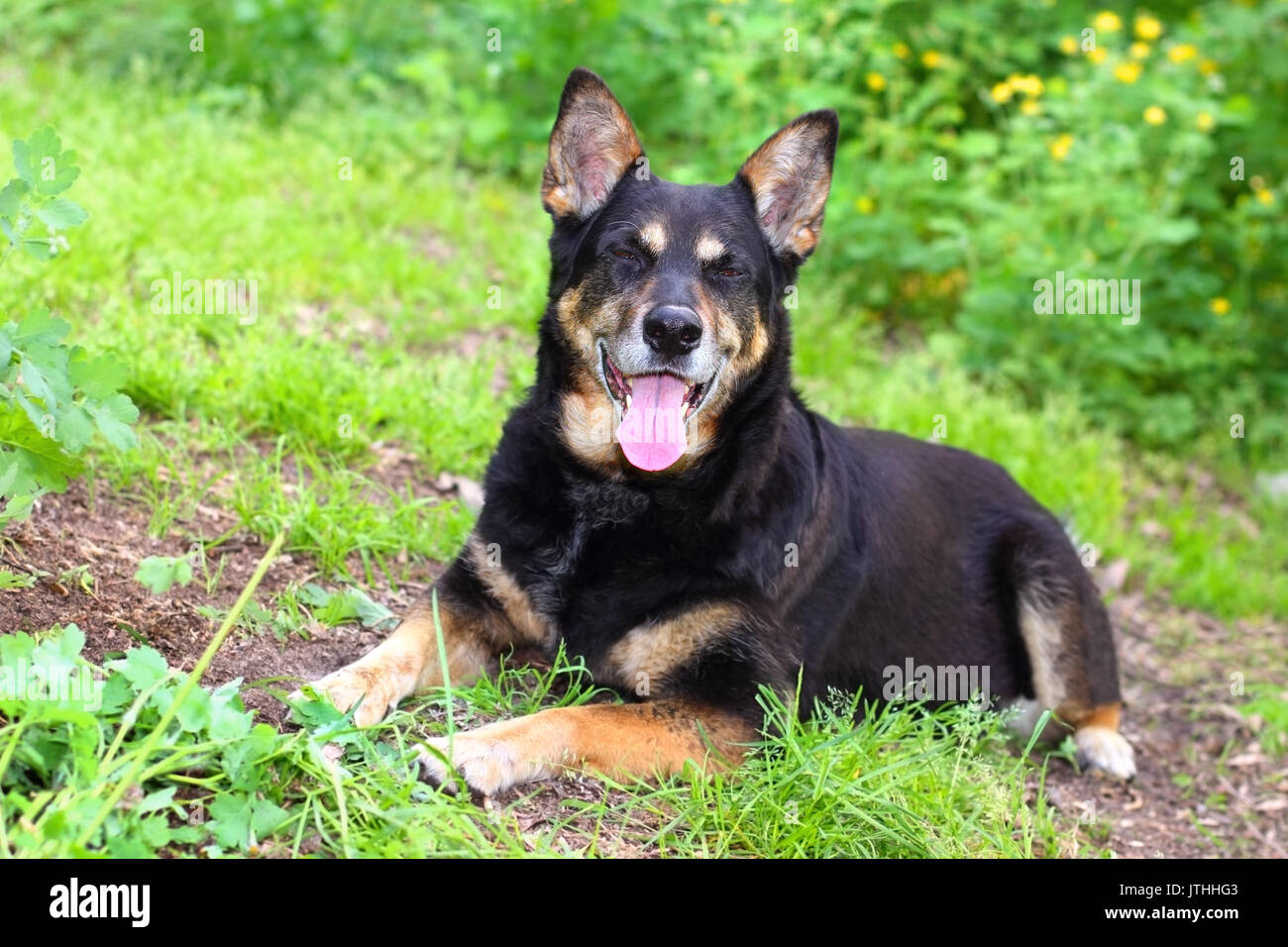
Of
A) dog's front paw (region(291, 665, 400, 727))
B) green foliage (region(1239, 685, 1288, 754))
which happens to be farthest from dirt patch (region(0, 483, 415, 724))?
green foliage (region(1239, 685, 1288, 754))

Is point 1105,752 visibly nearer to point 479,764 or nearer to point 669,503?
point 669,503

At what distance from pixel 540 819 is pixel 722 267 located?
189 centimetres

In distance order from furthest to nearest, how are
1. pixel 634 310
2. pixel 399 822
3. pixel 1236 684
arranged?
pixel 1236 684 < pixel 634 310 < pixel 399 822

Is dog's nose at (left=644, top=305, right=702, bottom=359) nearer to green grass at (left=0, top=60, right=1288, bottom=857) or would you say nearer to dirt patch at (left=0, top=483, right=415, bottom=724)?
green grass at (left=0, top=60, right=1288, bottom=857)

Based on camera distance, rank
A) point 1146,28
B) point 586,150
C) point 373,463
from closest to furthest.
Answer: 1. point 586,150
2. point 373,463
3. point 1146,28

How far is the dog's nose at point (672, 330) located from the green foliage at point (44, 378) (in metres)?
1.53

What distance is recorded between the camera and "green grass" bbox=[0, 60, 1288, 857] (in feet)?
10.1

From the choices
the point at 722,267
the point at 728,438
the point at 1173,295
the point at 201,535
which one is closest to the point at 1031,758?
the point at 728,438

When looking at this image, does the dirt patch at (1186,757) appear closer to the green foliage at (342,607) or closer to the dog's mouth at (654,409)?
the dog's mouth at (654,409)

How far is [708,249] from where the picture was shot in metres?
4.16

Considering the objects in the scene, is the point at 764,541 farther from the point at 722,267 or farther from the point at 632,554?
the point at 722,267

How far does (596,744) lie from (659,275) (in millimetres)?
1520

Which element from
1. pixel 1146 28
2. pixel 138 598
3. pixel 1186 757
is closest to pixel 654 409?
pixel 138 598
